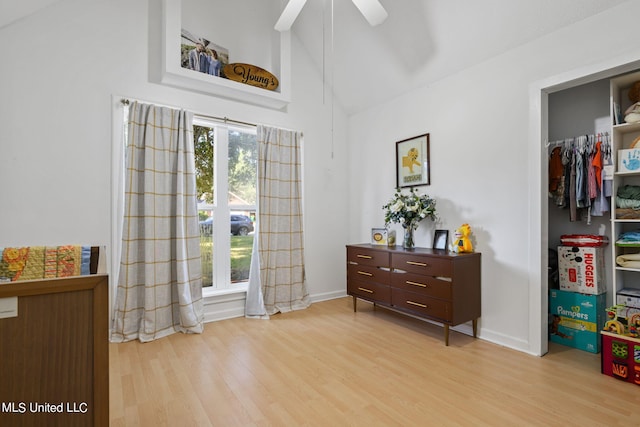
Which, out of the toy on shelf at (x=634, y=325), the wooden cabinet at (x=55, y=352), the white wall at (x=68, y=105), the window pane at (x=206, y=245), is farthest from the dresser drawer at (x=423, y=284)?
the white wall at (x=68, y=105)

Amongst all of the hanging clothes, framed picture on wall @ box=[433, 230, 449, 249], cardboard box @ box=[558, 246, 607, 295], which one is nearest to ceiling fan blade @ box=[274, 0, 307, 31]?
framed picture on wall @ box=[433, 230, 449, 249]

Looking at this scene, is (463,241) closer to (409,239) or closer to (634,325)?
(409,239)

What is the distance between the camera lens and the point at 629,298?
2406 millimetres

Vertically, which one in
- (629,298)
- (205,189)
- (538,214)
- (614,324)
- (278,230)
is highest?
(205,189)

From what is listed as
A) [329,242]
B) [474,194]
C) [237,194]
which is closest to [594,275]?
[474,194]

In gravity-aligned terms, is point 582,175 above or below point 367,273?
above

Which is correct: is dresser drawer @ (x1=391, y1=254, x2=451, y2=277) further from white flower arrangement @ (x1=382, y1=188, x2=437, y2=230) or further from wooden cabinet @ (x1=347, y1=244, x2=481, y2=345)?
white flower arrangement @ (x1=382, y1=188, x2=437, y2=230)

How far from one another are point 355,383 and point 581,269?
212cm

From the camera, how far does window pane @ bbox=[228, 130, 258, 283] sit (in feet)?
11.8

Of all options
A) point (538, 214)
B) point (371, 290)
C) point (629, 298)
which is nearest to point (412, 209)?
point (371, 290)

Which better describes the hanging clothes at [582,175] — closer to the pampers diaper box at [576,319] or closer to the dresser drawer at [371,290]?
the pampers diaper box at [576,319]

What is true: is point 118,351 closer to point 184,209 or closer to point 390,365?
point 184,209

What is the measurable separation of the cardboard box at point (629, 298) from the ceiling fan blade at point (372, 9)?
2.72 meters

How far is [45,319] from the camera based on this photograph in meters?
0.99
